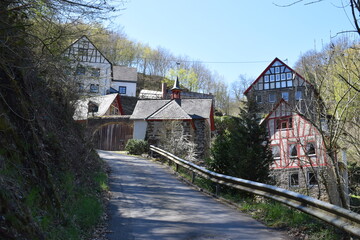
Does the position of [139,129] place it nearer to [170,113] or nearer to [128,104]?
[170,113]

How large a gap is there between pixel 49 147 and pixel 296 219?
17.3 feet

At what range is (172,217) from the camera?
772cm

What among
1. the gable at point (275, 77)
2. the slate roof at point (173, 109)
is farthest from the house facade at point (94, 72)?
the gable at point (275, 77)

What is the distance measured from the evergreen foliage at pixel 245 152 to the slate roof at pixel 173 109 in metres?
15.9

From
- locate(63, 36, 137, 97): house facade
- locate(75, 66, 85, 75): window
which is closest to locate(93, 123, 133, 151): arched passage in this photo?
locate(63, 36, 137, 97): house facade

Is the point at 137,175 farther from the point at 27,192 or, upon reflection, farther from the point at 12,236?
the point at 12,236

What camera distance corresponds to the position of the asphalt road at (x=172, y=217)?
249 inches

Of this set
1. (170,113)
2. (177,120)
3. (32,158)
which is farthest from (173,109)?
(32,158)

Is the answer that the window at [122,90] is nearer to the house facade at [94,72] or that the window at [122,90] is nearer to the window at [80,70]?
the house facade at [94,72]

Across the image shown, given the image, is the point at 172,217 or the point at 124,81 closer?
the point at 172,217

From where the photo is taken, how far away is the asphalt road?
6.32 meters

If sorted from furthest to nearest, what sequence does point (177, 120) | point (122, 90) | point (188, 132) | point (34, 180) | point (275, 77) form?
point (122, 90) → point (275, 77) → point (188, 132) → point (177, 120) → point (34, 180)

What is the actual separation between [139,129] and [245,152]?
20.6 metres

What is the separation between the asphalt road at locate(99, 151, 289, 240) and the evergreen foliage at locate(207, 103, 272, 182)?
1.80m
